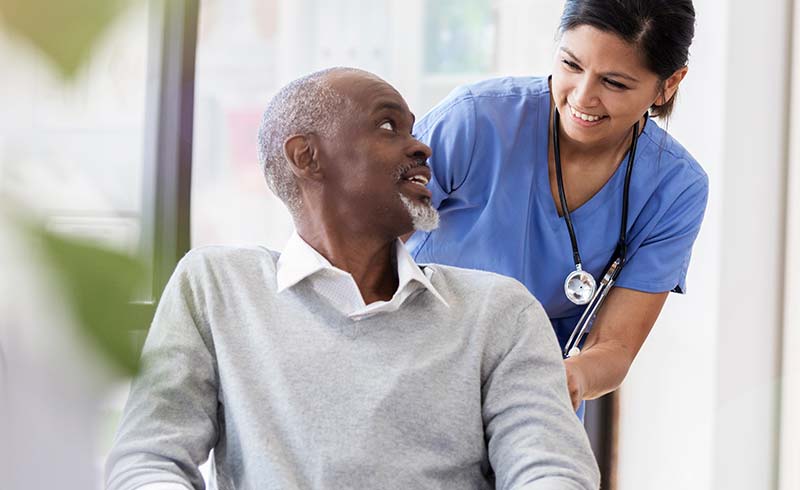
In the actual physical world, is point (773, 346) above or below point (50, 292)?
below

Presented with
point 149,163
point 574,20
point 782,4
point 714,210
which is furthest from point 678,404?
point 149,163

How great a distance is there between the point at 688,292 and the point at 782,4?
84cm

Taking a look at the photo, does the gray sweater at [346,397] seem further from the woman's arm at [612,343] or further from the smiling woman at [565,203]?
the smiling woman at [565,203]

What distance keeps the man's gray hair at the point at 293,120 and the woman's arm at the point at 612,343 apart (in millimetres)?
529

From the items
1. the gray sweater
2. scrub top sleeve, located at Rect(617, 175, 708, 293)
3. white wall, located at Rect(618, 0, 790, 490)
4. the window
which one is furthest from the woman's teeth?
the window

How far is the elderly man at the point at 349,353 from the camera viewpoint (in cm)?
130

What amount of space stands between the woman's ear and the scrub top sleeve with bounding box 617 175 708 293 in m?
0.16

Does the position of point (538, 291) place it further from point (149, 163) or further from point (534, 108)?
point (149, 163)

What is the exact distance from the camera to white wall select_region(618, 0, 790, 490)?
2717 millimetres

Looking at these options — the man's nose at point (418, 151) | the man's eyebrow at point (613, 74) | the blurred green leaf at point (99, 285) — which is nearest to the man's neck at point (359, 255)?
the man's nose at point (418, 151)

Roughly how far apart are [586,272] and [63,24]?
1506mm

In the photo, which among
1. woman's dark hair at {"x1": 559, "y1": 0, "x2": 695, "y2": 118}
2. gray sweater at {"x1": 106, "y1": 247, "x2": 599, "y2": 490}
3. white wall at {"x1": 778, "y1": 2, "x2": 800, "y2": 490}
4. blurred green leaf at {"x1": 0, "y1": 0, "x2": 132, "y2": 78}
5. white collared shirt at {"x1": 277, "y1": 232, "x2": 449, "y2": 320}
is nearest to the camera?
blurred green leaf at {"x1": 0, "y1": 0, "x2": 132, "y2": 78}

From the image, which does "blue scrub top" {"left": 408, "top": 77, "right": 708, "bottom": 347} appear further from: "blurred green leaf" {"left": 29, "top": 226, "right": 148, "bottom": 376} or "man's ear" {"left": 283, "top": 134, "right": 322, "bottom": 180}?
"blurred green leaf" {"left": 29, "top": 226, "right": 148, "bottom": 376}

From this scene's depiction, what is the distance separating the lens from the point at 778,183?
2775mm
